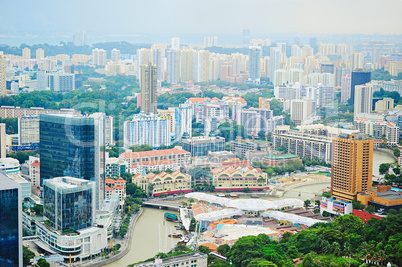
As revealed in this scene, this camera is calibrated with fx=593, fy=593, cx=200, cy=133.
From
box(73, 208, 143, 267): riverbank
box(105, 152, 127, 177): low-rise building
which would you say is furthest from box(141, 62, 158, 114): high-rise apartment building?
box(73, 208, 143, 267): riverbank

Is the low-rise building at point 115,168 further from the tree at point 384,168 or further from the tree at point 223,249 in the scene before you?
the tree at point 384,168

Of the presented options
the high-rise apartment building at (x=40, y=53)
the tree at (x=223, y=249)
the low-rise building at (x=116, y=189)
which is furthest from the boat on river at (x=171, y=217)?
the high-rise apartment building at (x=40, y=53)

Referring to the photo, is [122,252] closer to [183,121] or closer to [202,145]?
[202,145]

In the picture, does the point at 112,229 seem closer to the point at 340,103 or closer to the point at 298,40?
the point at 340,103

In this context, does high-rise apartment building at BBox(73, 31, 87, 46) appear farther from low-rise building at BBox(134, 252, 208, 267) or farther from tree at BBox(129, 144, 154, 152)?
low-rise building at BBox(134, 252, 208, 267)

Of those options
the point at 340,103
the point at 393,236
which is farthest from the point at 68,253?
the point at 340,103

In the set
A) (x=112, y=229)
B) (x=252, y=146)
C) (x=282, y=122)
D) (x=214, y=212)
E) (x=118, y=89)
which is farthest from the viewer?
(x=118, y=89)
